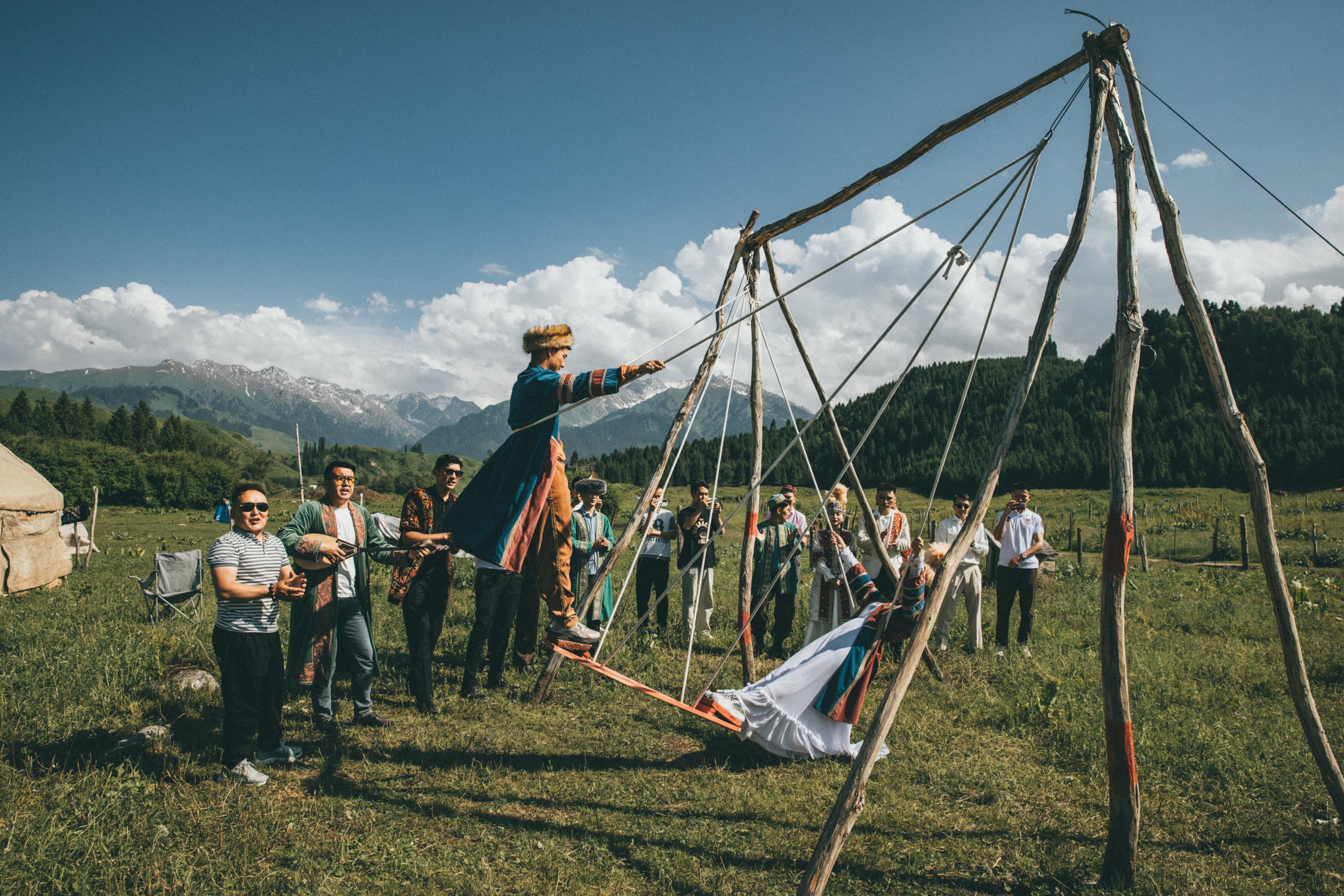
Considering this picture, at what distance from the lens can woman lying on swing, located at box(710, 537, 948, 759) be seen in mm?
4648

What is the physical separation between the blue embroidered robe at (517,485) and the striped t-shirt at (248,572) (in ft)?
3.74

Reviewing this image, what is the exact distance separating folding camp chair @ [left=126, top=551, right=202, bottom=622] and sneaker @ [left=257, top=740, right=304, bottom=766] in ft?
14.7

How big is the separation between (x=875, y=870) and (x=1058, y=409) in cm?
7522

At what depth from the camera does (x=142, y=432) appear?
3007 inches

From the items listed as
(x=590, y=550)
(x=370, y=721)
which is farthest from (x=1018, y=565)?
(x=370, y=721)

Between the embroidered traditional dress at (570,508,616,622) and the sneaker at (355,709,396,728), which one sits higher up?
the embroidered traditional dress at (570,508,616,622)

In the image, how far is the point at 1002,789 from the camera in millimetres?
4328

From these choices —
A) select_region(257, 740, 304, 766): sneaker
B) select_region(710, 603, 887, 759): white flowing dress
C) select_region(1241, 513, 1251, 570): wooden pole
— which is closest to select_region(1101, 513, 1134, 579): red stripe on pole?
select_region(710, 603, 887, 759): white flowing dress

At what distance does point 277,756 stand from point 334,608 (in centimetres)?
99

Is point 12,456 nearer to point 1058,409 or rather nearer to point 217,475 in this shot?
point 217,475

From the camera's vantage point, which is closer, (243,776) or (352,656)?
(243,776)

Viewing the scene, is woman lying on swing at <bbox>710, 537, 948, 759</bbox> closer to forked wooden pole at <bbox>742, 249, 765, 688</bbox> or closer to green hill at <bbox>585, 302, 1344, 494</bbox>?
forked wooden pole at <bbox>742, 249, 765, 688</bbox>

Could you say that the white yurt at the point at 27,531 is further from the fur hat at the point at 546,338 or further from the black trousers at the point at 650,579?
the fur hat at the point at 546,338

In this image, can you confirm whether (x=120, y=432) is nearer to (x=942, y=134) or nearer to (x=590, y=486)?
(x=590, y=486)
